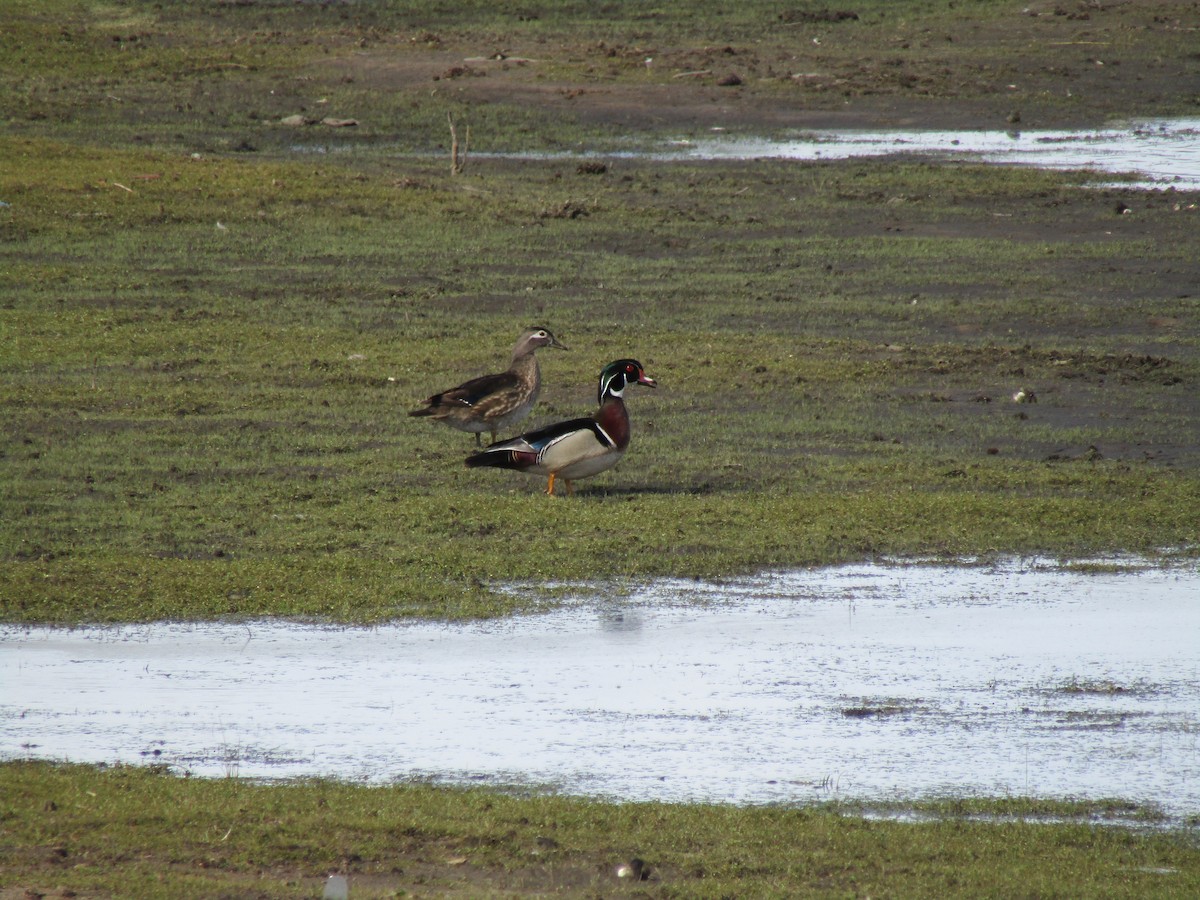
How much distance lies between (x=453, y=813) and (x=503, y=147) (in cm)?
2219

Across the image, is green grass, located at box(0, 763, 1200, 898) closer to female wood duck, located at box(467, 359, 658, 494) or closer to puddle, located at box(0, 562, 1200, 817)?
puddle, located at box(0, 562, 1200, 817)

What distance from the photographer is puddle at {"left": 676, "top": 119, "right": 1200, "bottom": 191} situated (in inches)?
1003

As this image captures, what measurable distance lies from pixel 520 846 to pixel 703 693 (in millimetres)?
2167

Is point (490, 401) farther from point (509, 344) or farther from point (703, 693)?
point (703, 693)

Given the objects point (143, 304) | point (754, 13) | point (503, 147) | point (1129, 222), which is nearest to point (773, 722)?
point (143, 304)

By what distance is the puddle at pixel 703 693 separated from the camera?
689 cm

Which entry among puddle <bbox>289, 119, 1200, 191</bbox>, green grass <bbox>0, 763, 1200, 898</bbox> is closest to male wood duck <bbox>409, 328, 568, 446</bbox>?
green grass <bbox>0, 763, 1200, 898</bbox>

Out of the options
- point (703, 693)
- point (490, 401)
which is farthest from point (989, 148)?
point (703, 693)

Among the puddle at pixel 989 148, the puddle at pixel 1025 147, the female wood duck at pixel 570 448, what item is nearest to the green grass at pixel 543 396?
the female wood duck at pixel 570 448

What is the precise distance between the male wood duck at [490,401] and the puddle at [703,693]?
3103 mm

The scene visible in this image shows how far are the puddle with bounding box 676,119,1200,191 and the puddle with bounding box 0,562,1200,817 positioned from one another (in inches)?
646

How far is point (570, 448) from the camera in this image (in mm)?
11219

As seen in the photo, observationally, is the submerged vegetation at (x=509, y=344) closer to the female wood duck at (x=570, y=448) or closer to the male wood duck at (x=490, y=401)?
the female wood duck at (x=570, y=448)

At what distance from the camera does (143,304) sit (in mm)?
17250
